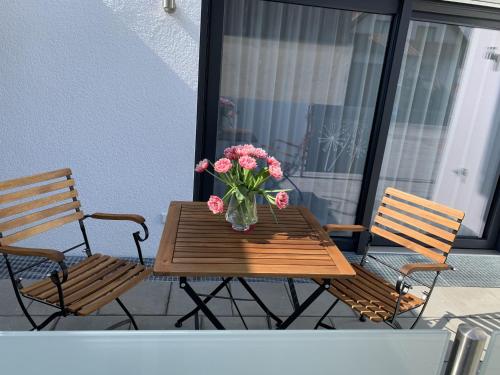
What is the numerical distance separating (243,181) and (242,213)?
0.19 meters

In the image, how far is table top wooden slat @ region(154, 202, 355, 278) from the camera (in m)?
1.78

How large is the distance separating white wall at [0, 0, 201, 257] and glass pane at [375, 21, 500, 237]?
1929 mm

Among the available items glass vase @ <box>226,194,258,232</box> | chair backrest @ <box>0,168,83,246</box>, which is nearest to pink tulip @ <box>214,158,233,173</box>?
glass vase @ <box>226,194,258,232</box>

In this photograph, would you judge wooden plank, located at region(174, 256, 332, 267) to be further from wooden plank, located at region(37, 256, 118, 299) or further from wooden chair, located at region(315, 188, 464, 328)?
wooden plank, located at region(37, 256, 118, 299)

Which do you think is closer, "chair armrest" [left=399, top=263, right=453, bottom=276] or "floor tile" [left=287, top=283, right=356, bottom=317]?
"chair armrest" [left=399, top=263, right=453, bottom=276]

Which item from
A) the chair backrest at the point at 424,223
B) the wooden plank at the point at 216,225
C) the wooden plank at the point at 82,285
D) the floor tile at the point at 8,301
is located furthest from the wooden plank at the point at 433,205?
the floor tile at the point at 8,301

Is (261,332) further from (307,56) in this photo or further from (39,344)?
(307,56)

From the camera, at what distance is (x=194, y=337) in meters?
0.90

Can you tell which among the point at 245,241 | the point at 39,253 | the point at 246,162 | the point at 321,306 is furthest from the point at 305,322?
the point at 39,253

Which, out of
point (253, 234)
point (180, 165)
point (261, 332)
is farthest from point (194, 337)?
point (180, 165)

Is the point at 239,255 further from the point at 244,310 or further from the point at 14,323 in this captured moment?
the point at 14,323

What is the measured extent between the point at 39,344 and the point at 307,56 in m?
2.98

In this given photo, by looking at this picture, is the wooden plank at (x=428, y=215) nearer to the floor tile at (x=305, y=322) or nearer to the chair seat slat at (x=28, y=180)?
the floor tile at (x=305, y=322)

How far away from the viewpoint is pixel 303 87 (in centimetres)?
337
